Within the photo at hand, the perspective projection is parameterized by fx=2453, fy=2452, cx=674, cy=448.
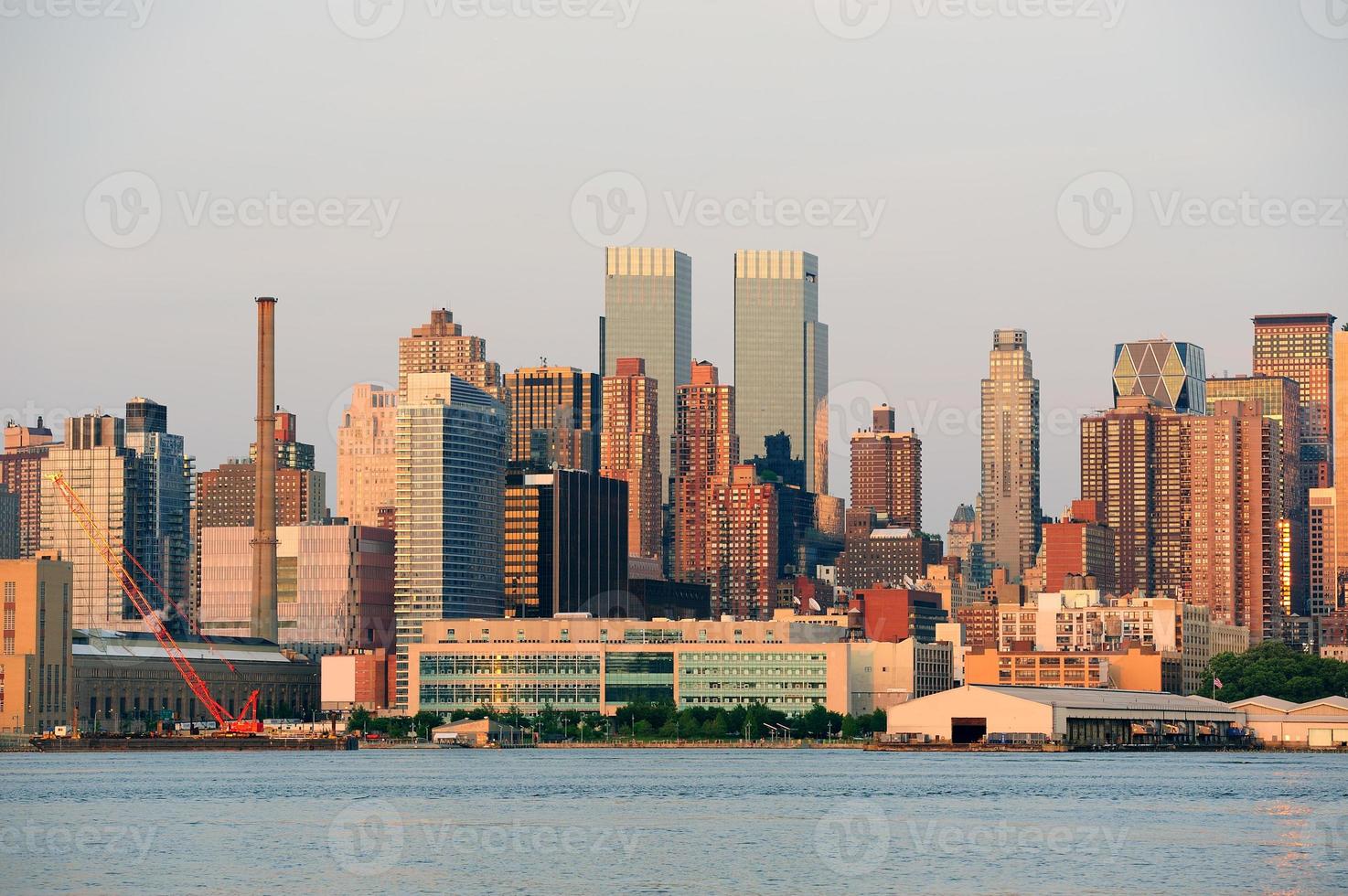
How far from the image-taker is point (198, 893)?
87.6 m

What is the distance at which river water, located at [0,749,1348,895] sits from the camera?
91.0 m

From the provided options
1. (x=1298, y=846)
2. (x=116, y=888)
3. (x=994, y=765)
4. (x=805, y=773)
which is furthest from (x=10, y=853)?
(x=994, y=765)

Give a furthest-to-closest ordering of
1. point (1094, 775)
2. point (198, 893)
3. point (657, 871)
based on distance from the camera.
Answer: point (1094, 775), point (657, 871), point (198, 893)

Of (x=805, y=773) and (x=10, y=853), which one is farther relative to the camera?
(x=805, y=773)

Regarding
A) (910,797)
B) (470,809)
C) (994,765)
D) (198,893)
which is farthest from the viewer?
(994,765)

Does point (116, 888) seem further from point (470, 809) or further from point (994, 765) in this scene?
point (994, 765)

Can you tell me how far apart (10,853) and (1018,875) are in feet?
138

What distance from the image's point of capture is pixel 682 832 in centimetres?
11256

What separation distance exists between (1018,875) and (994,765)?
98.7m

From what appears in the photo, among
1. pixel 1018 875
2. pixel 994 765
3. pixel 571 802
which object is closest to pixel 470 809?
pixel 571 802

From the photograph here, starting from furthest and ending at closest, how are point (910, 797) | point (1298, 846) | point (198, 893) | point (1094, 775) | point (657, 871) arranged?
point (1094, 775), point (910, 797), point (1298, 846), point (657, 871), point (198, 893)

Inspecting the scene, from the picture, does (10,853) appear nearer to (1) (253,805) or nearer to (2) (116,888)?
(2) (116,888)

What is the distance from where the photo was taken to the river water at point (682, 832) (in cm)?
9100

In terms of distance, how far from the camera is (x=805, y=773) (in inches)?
6757
